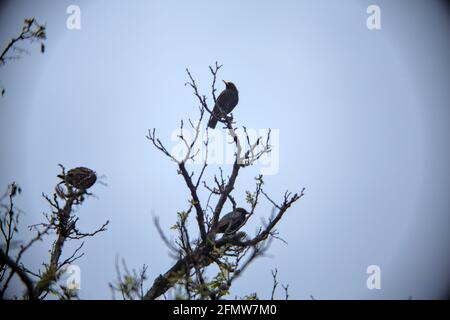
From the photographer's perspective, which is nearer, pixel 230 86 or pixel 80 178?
pixel 80 178

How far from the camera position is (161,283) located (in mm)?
3980

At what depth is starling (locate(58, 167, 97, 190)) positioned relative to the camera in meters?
5.28

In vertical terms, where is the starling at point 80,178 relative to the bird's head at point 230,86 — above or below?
below

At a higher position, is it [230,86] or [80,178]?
[230,86]

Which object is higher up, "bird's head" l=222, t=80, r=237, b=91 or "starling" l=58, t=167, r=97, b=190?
"bird's head" l=222, t=80, r=237, b=91

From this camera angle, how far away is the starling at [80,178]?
528cm

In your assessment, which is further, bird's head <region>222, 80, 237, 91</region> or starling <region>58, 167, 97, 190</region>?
bird's head <region>222, 80, 237, 91</region>

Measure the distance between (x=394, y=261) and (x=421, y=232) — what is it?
Answer: 668 centimetres

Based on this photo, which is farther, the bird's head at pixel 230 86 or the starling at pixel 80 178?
the bird's head at pixel 230 86

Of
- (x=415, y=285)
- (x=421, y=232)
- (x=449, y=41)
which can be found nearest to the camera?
(x=449, y=41)

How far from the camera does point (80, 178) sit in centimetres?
536
